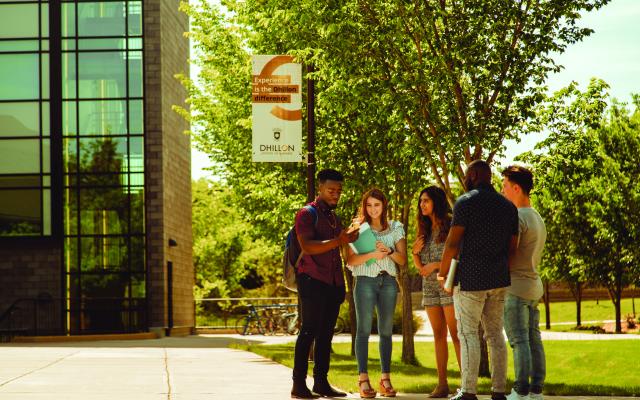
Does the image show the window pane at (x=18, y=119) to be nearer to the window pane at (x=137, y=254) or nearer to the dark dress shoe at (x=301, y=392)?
the window pane at (x=137, y=254)

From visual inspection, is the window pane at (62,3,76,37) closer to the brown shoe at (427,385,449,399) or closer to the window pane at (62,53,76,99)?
the window pane at (62,53,76,99)

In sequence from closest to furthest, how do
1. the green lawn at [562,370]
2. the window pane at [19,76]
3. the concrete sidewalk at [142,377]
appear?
the concrete sidewalk at [142,377] < the green lawn at [562,370] < the window pane at [19,76]

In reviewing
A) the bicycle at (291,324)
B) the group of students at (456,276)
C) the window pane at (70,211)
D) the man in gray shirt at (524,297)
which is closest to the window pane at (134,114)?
the window pane at (70,211)

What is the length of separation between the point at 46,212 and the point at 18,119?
3300mm

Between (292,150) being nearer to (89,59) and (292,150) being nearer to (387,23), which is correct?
(387,23)

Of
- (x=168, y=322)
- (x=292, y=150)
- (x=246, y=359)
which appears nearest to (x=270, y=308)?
(x=168, y=322)

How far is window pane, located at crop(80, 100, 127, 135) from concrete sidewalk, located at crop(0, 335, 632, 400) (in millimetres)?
17088

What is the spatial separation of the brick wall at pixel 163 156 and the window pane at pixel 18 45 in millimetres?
3776

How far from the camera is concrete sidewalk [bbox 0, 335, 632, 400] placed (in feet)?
34.2

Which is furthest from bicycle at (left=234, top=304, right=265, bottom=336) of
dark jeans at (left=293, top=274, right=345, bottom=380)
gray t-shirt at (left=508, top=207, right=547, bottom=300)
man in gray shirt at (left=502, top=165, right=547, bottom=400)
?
gray t-shirt at (left=508, top=207, right=547, bottom=300)

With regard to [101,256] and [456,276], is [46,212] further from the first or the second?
[456,276]

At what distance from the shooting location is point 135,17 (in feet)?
114

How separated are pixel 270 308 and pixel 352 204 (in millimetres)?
15264

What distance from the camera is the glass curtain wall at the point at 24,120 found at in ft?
111
